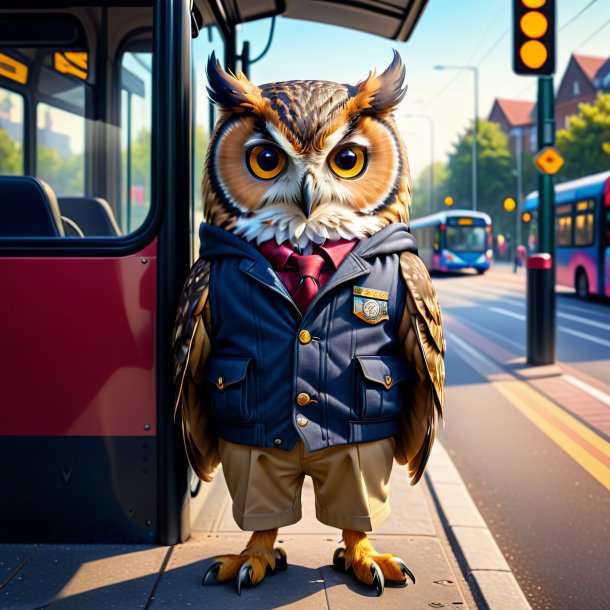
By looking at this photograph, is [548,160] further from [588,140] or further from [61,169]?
[588,140]

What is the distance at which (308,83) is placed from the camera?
274 cm

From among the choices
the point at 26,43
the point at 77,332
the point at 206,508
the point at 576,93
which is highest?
the point at 576,93

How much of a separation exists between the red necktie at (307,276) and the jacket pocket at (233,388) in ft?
0.91

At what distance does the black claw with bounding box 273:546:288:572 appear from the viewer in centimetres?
302

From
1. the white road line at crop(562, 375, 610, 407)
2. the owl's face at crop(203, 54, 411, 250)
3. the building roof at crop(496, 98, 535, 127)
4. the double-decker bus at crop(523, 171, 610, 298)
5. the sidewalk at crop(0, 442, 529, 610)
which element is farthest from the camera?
the building roof at crop(496, 98, 535, 127)

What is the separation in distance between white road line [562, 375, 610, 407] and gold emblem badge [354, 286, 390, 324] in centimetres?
459

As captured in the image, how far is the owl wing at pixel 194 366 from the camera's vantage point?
9.08 ft

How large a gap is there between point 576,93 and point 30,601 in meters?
69.6

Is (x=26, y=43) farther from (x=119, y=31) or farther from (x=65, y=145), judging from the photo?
(x=65, y=145)

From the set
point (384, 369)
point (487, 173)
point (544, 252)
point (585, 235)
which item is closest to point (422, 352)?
Answer: point (384, 369)

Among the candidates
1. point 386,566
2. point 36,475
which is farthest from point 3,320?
point 386,566

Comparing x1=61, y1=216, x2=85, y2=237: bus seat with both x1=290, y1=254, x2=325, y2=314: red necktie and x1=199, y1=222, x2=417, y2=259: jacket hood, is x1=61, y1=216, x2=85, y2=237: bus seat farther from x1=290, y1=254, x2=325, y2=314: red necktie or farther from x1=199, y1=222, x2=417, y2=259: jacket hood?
x1=290, y1=254, x2=325, y2=314: red necktie

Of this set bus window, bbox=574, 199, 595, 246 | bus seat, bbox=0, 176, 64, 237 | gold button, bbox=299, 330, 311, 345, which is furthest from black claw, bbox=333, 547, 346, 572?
bus window, bbox=574, 199, 595, 246

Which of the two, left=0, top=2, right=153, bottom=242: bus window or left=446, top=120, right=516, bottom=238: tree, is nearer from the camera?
left=0, top=2, right=153, bottom=242: bus window
